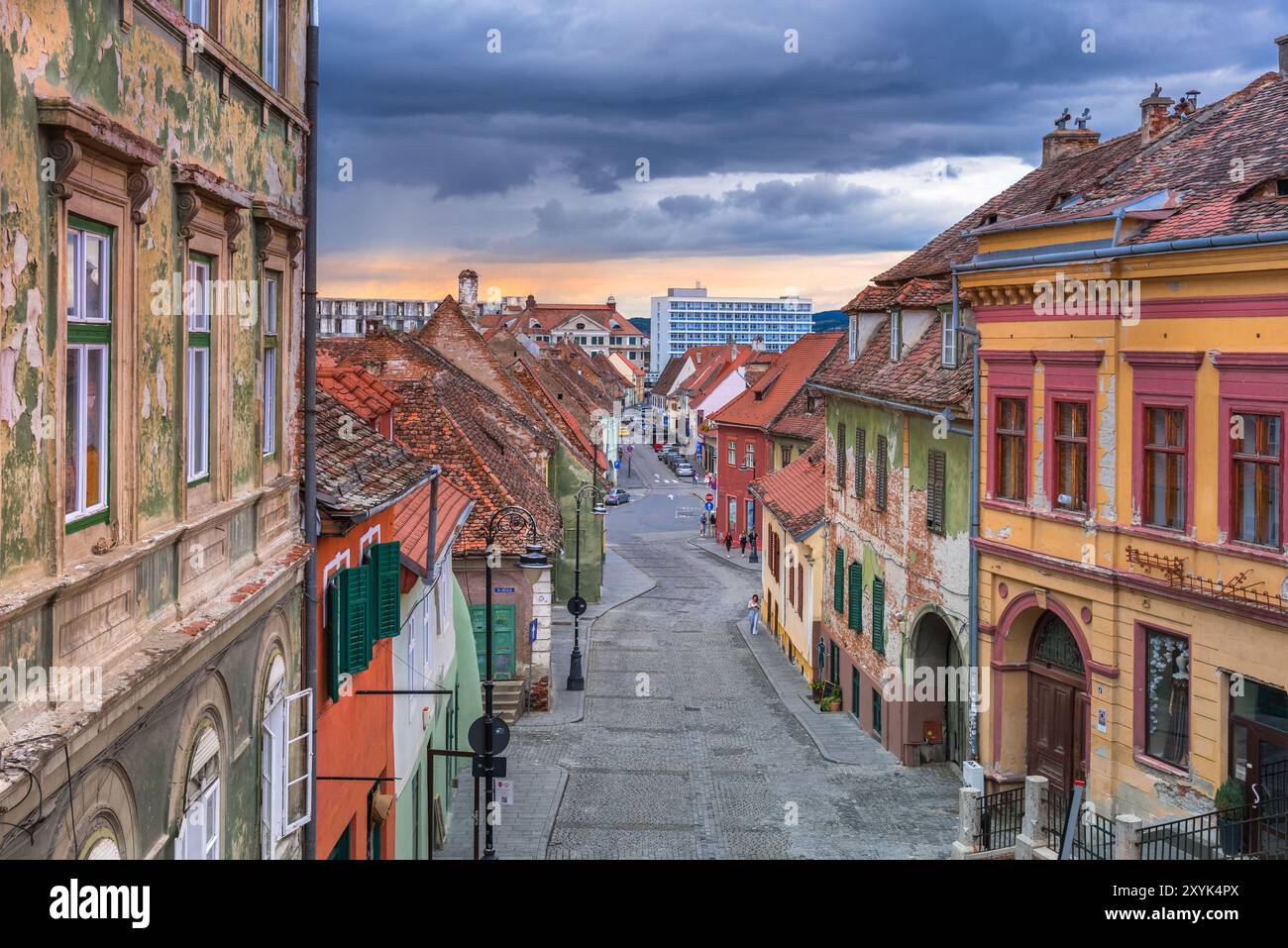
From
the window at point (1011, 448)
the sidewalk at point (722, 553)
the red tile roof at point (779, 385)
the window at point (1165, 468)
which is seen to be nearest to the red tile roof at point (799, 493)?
the sidewalk at point (722, 553)

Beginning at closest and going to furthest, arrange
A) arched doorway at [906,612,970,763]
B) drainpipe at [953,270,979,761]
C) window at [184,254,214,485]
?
window at [184,254,214,485], drainpipe at [953,270,979,761], arched doorway at [906,612,970,763]

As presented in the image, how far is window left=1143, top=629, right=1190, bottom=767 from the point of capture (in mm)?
17734

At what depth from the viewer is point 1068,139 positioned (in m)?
31.0

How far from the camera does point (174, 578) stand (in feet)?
28.3

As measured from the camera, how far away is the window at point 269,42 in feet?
37.6

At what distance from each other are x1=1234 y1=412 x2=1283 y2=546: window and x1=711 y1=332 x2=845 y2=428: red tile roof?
153 feet

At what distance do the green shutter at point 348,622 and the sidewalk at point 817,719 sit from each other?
17.3m

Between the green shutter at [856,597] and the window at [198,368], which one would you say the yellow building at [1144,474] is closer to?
the green shutter at [856,597]

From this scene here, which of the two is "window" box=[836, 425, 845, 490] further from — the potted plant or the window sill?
the window sill

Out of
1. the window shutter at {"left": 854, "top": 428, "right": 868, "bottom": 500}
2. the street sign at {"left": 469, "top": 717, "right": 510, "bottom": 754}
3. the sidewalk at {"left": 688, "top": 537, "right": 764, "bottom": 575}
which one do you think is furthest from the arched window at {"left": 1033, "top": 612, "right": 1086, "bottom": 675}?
the sidewalk at {"left": 688, "top": 537, "right": 764, "bottom": 575}

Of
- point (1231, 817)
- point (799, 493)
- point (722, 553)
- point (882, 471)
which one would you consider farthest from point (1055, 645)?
point (722, 553)
